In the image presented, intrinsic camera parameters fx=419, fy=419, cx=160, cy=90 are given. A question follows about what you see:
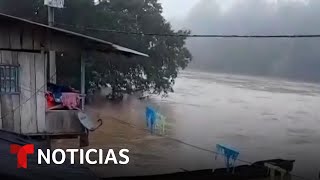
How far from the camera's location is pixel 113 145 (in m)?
19.6

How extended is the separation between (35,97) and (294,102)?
40213 millimetres

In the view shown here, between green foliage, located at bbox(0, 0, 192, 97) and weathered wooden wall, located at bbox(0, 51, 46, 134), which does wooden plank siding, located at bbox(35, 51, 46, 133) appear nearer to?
weathered wooden wall, located at bbox(0, 51, 46, 134)

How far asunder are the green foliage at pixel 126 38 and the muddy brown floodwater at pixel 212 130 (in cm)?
254

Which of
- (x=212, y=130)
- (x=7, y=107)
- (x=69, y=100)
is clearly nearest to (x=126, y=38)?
(x=212, y=130)

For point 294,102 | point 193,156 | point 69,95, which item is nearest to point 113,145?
point 193,156

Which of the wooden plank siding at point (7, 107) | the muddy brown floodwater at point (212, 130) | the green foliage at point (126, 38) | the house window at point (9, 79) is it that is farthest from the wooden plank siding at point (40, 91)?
the green foliage at point (126, 38)

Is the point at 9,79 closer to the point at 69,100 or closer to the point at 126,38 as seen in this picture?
the point at 69,100

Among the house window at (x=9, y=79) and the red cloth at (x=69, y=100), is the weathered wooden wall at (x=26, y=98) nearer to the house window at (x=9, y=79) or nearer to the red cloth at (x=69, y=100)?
the house window at (x=9, y=79)

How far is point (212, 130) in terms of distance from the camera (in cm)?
2795

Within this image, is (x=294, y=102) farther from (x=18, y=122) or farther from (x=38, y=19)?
(x=18, y=122)

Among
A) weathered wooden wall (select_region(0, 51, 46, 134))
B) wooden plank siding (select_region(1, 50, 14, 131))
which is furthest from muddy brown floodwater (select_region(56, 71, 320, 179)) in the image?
wooden plank siding (select_region(1, 50, 14, 131))

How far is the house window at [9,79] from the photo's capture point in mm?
8702

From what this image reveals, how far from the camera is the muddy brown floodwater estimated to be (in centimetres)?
1767

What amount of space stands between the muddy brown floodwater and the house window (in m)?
4.15
